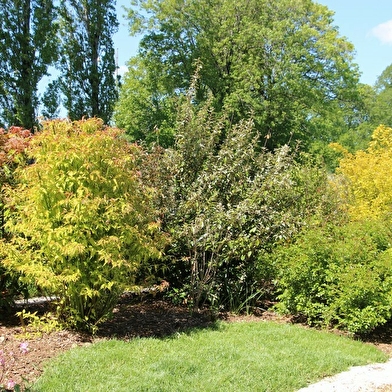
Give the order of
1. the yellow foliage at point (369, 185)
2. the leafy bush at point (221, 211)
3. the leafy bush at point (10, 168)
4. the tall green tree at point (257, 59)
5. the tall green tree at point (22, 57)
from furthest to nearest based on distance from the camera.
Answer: the tall green tree at point (257, 59)
the tall green tree at point (22, 57)
the yellow foliage at point (369, 185)
the leafy bush at point (221, 211)
the leafy bush at point (10, 168)

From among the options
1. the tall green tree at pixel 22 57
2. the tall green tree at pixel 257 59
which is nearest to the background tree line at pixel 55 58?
the tall green tree at pixel 22 57

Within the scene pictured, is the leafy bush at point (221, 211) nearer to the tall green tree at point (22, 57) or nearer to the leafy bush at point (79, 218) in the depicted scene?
the leafy bush at point (79, 218)

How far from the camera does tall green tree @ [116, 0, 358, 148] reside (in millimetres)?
17188

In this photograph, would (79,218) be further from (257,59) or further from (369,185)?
(257,59)

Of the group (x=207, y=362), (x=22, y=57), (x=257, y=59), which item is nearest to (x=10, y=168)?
(x=207, y=362)

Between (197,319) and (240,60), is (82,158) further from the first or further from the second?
(240,60)

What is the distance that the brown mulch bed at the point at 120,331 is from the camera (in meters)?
3.82

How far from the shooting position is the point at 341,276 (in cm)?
539

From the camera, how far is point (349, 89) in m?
18.5

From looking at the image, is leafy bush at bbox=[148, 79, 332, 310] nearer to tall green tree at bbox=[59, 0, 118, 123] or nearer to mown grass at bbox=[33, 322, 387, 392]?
mown grass at bbox=[33, 322, 387, 392]

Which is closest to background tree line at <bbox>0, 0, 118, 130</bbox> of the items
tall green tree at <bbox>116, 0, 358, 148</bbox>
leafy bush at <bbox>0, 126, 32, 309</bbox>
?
tall green tree at <bbox>116, 0, 358, 148</bbox>

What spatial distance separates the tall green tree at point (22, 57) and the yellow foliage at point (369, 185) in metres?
8.89

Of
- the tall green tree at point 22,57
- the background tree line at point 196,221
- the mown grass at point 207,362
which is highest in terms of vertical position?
the tall green tree at point 22,57

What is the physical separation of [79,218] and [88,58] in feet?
39.6
